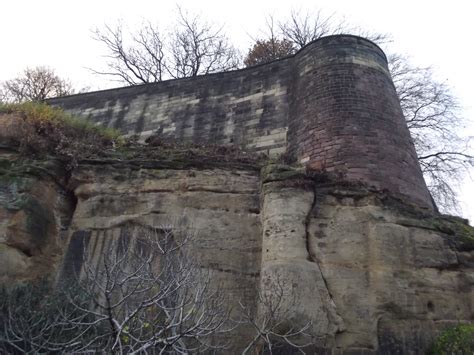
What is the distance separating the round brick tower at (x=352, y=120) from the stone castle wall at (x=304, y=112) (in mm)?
→ 20

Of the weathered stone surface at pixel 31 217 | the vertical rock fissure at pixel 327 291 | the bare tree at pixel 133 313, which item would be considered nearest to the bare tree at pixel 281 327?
the vertical rock fissure at pixel 327 291

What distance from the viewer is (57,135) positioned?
29.3ft

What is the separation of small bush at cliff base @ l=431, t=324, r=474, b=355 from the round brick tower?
8.76 ft

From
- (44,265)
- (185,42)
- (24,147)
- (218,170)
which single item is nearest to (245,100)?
(218,170)

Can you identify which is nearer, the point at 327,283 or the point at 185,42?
the point at 327,283

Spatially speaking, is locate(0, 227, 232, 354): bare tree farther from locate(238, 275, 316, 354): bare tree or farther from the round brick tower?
the round brick tower

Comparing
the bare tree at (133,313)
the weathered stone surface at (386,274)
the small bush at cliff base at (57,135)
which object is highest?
the small bush at cliff base at (57,135)

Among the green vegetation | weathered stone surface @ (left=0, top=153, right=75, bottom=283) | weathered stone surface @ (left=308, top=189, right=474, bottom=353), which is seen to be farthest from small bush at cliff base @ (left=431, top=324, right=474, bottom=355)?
the green vegetation

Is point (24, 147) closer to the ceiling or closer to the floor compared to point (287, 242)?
closer to the ceiling

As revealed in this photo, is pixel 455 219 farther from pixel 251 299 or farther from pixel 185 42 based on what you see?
pixel 185 42

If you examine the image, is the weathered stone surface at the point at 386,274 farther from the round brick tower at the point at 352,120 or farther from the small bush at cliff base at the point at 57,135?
the small bush at cliff base at the point at 57,135

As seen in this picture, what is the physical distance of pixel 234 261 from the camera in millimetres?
7480

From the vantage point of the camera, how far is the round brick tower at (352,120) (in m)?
8.46

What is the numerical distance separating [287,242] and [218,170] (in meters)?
2.16
